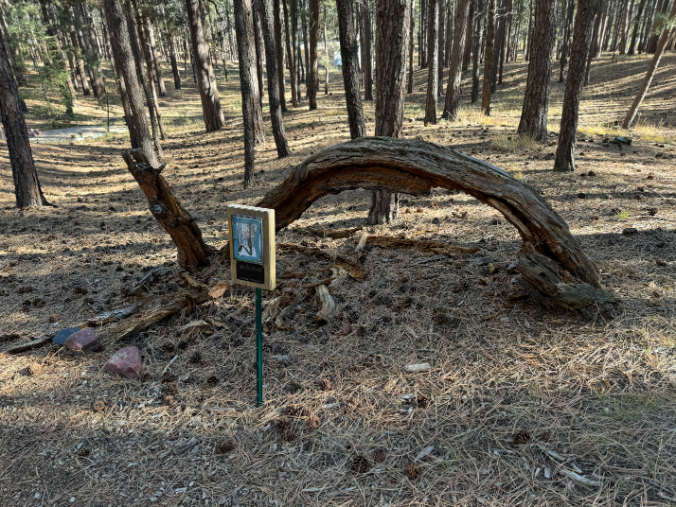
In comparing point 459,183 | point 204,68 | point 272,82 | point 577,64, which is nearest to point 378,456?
point 459,183

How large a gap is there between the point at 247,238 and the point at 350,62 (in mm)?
4282

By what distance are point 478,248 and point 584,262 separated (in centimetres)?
130

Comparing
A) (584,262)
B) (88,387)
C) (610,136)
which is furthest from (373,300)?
(610,136)

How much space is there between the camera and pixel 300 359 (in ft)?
11.2

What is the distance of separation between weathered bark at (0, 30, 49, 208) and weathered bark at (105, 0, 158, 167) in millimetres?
2730

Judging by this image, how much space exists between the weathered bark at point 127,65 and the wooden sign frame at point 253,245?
9.48 metres

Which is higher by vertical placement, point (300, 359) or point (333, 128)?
point (333, 128)

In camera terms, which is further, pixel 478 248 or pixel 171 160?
pixel 171 160

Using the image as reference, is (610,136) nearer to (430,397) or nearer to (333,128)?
(333,128)

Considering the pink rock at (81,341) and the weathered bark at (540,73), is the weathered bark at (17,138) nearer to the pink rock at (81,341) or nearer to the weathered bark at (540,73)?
the pink rock at (81,341)

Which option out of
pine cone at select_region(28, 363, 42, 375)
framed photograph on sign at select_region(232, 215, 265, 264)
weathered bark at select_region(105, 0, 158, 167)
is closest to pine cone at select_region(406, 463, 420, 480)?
framed photograph on sign at select_region(232, 215, 265, 264)

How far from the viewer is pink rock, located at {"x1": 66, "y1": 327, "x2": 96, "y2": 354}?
3.65m

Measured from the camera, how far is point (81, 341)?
366 centimetres

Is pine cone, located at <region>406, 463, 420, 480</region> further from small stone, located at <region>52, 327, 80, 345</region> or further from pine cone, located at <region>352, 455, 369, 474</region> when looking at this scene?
small stone, located at <region>52, 327, 80, 345</region>
